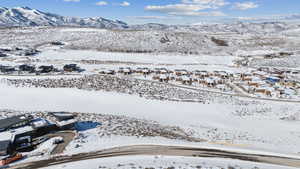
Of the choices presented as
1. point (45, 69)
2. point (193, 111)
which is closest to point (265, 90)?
point (193, 111)

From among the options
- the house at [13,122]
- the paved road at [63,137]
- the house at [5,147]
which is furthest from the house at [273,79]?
the house at [5,147]

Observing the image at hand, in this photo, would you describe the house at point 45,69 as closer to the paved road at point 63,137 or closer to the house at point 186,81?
the paved road at point 63,137

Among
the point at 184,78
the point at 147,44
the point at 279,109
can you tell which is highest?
the point at 147,44

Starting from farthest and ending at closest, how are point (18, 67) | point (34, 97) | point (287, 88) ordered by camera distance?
point (18, 67), point (287, 88), point (34, 97)

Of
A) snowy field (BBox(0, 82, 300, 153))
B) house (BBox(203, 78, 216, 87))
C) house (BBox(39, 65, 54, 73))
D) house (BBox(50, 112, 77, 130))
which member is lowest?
snowy field (BBox(0, 82, 300, 153))

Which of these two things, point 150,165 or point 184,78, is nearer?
point 150,165

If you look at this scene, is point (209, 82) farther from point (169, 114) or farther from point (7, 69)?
point (7, 69)

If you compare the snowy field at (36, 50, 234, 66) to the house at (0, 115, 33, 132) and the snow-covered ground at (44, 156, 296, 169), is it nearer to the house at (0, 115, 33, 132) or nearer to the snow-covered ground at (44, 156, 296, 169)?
the house at (0, 115, 33, 132)

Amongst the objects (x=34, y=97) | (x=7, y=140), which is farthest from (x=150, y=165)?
(x=34, y=97)

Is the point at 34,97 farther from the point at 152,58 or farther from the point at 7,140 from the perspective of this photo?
the point at 152,58

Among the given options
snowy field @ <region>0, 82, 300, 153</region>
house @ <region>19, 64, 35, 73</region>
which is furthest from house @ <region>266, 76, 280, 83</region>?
house @ <region>19, 64, 35, 73</region>

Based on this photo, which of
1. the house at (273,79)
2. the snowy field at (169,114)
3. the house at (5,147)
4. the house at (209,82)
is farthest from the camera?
the house at (273,79)
